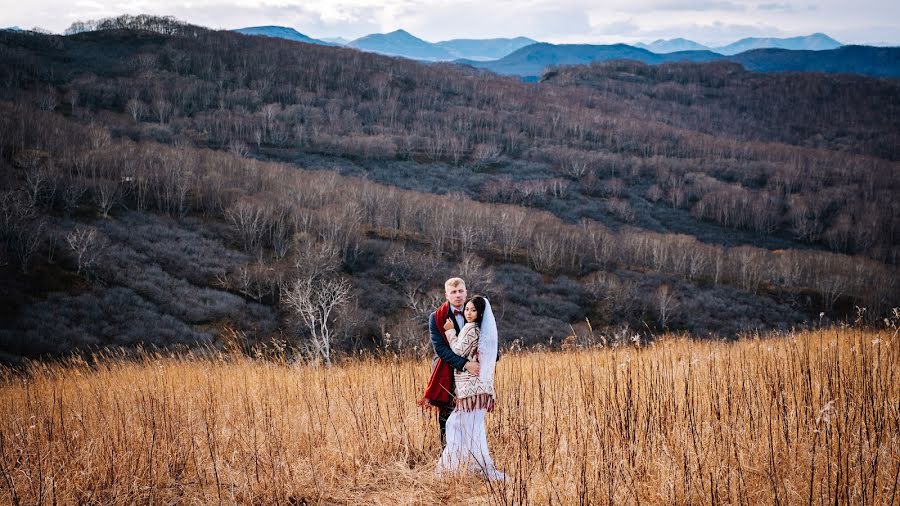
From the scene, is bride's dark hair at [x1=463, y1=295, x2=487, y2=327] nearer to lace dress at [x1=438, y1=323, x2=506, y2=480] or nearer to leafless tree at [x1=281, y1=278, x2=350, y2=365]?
lace dress at [x1=438, y1=323, x2=506, y2=480]

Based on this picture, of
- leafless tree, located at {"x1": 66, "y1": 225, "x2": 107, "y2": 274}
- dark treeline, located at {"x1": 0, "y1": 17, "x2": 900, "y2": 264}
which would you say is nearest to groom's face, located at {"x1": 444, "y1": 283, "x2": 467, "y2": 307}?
leafless tree, located at {"x1": 66, "y1": 225, "x2": 107, "y2": 274}

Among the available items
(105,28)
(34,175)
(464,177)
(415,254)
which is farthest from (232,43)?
(415,254)

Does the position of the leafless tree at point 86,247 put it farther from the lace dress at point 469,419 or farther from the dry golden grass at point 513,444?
the lace dress at point 469,419

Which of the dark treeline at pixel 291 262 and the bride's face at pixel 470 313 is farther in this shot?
the dark treeline at pixel 291 262

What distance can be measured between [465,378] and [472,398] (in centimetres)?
16

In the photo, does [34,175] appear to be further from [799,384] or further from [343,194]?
[799,384]

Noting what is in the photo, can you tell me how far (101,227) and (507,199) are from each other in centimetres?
7649

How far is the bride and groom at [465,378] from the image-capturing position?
403 centimetres

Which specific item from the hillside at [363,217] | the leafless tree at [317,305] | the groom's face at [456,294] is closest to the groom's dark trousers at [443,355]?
the groom's face at [456,294]

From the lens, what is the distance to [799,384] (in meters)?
4.33

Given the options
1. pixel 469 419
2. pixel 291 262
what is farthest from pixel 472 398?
pixel 291 262

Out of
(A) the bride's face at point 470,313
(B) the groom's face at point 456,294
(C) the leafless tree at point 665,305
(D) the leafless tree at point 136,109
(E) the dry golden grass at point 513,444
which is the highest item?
(D) the leafless tree at point 136,109

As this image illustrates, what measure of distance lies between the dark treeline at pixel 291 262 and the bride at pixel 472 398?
36022 mm

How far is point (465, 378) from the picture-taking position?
4098 mm
